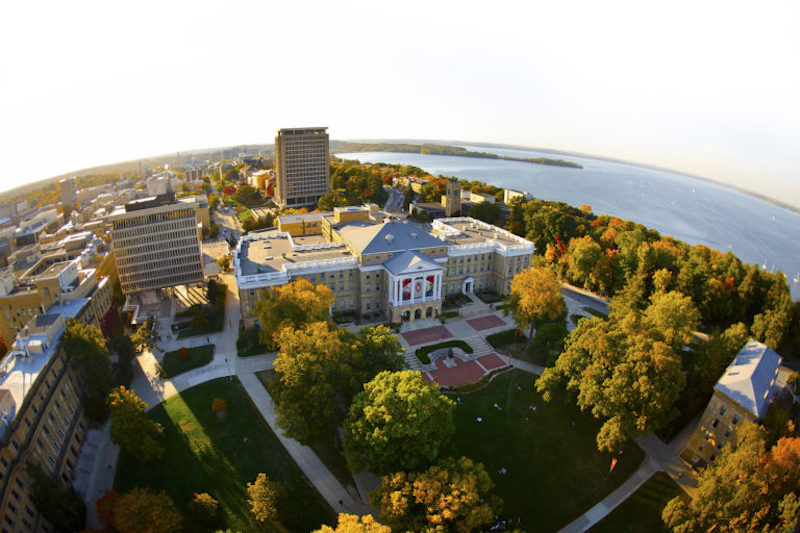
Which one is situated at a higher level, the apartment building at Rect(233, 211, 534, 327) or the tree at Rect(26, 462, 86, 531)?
the apartment building at Rect(233, 211, 534, 327)

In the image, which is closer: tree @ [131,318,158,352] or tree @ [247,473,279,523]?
tree @ [247,473,279,523]

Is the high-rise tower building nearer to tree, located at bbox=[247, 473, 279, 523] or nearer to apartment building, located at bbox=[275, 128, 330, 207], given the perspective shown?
apartment building, located at bbox=[275, 128, 330, 207]

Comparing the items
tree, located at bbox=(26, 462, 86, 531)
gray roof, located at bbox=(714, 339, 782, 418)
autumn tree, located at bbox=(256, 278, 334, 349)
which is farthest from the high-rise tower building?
gray roof, located at bbox=(714, 339, 782, 418)

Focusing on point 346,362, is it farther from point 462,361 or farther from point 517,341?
point 517,341

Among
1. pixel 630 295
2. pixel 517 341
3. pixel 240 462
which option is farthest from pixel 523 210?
pixel 240 462

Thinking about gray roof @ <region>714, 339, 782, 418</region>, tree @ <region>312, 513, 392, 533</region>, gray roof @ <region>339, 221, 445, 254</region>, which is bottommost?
tree @ <region>312, 513, 392, 533</region>

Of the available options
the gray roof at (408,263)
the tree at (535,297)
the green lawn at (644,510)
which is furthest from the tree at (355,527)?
the gray roof at (408,263)

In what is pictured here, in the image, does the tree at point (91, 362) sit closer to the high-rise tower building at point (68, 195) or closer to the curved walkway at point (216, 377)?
the curved walkway at point (216, 377)

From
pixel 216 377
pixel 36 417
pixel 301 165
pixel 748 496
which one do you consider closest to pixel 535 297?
pixel 748 496
